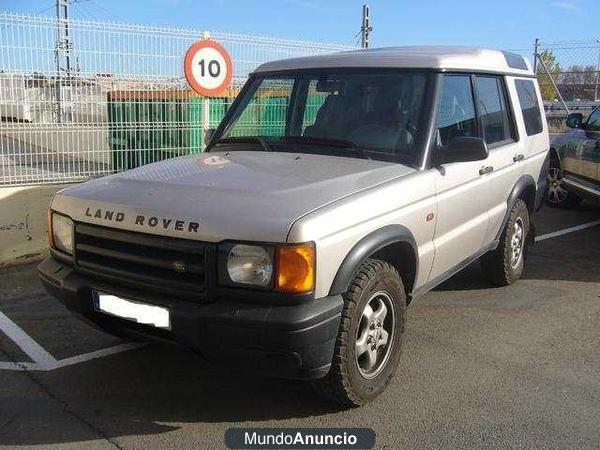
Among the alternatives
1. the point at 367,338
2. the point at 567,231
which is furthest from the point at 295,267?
the point at 567,231

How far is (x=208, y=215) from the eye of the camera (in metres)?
2.97

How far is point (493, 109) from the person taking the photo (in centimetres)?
494

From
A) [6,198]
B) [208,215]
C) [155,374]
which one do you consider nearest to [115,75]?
[6,198]

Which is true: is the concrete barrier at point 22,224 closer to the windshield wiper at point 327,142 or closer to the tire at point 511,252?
the windshield wiper at point 327,142

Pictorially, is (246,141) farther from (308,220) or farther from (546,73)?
(546,73)

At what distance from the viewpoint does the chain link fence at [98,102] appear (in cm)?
666

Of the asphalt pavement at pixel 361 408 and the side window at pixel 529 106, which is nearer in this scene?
the asphalt pavement at pixel 361 408

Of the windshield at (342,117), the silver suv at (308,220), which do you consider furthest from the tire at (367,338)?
the windshield at (342,117)

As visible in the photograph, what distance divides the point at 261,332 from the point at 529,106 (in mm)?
3989

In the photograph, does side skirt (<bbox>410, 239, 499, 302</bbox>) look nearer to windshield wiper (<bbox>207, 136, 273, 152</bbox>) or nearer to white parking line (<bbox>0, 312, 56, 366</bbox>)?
windshield wiper (<bbox>207, 136, 273, 152</bbox>)

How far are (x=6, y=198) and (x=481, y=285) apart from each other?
4807 mm

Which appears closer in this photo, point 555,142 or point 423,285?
point 423,285

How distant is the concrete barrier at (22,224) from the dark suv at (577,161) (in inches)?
247

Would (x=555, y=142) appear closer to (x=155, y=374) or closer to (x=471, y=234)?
(x=471, y=234)
